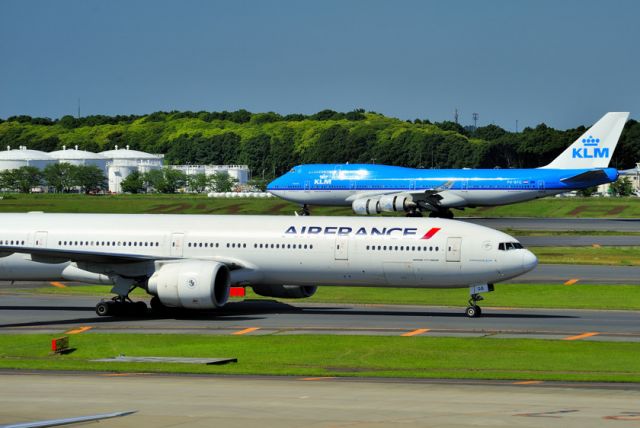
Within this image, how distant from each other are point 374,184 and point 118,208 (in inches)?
1177

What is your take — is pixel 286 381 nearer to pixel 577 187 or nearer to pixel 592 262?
pixel 592 262

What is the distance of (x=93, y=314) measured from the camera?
44.5 metres

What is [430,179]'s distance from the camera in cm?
9919

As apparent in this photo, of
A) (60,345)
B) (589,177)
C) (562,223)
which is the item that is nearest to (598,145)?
(589,177)

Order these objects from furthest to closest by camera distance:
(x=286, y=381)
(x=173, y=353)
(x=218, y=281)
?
(x=218, y=281) < (x=173, y=353) < (x=286, y=381)

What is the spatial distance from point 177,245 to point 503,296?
51.8ft

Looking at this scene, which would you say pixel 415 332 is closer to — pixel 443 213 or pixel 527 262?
→ pixel 527 262

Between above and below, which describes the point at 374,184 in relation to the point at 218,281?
above

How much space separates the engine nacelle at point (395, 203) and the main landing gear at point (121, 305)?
52.1 metres

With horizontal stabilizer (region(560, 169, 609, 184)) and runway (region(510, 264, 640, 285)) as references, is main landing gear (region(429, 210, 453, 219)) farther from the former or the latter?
runway (region(510, 264, 640, 285))

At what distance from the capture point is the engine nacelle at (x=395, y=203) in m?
93.9

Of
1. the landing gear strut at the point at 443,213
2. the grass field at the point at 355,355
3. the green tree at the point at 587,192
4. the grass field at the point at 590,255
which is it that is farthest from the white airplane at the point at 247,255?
the green tree at the point at 587,192

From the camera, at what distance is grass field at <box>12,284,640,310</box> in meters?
48.1

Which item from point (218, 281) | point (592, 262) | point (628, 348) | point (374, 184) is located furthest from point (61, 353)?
point (374, 184)
